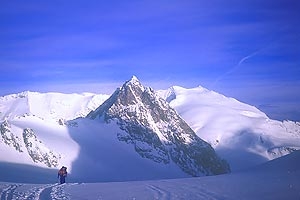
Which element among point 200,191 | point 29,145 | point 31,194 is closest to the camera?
point 200,191

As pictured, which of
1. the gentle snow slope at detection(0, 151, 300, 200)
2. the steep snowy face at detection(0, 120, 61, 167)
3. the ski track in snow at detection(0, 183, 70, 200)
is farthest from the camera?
the steep snowy face at detection(0, 120, 61, 167)

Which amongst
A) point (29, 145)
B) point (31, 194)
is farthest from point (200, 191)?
point (29, 145)

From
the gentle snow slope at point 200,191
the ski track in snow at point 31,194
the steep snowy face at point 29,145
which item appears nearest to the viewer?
the gentle snow slope at point 200,191

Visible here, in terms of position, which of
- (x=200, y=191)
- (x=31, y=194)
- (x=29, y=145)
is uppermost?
(x=29, y=145)

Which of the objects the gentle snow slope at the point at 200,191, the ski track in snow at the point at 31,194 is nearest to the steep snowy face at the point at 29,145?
the ski track in snow at the point at 31,194

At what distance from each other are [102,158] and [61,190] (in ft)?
444

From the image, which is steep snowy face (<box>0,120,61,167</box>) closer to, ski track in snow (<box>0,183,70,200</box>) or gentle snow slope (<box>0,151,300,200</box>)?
ski track in snow (<box>0,183,70,200</box>)

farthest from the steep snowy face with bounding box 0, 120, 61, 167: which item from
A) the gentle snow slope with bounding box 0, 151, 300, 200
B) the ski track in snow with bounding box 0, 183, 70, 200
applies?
the gentle snow slope with bounding box 0, 151, 300, 200

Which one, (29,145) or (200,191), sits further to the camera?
(29,145)

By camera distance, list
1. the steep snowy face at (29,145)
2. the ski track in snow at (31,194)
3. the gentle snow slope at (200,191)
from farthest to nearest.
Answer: the steep snowy face at (29,145) → the ski track in snow at (31,194) → the gentle snow slope at (200,191)

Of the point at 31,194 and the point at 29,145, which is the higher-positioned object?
the point at 29,145

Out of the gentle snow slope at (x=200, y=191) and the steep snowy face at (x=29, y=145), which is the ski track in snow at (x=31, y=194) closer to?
the gentle snow slope at (x=200, y=191)

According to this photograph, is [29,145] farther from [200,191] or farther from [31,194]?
[200,191]

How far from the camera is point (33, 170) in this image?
393 feet
